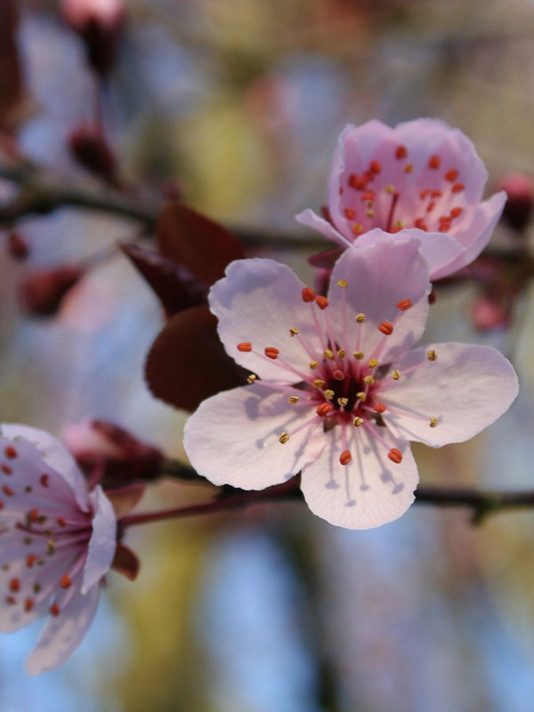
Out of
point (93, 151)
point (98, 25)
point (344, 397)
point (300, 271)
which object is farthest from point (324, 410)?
point (300, 271)

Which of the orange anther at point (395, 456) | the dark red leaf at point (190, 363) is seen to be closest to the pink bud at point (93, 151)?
the dark red leaf at point (190, 363)

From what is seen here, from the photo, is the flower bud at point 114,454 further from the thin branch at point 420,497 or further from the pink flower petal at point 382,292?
the pink flower petal at point 382,292

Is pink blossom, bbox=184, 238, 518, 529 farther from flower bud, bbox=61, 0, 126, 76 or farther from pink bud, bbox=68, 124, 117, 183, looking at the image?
flower bud, bbox=61, 0, 126, 76

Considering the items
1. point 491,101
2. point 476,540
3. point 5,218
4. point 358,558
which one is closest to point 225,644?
point 358,558

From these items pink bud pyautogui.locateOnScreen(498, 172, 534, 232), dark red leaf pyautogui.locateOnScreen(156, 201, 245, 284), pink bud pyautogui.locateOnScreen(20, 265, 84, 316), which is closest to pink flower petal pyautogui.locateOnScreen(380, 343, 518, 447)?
dark red leaf pyautogui.locateOnScreen(156, 201, 245, 284)

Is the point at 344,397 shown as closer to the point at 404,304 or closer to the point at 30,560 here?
the point at 404,304

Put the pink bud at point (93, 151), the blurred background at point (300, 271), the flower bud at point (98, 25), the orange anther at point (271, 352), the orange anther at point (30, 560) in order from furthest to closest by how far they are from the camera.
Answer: the blurred background at point (300, 271)
the flower bud at point (98, 25)
the pink bud at point (93, 151)
the orange anther at point (30, 560)
the orange anther at point (271, 352)
